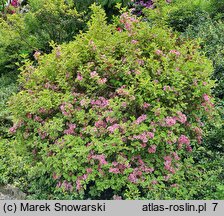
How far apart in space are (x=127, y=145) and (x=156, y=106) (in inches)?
16.3

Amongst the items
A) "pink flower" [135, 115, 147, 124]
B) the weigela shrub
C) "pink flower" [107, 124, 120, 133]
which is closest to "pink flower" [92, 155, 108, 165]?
the weigela shrub

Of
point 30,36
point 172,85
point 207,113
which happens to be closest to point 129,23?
point 172,85

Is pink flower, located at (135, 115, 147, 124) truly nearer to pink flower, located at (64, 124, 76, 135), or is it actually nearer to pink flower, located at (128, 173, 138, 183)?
pink flower, located at (128, 173, 138, 183)

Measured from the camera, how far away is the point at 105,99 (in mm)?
3275

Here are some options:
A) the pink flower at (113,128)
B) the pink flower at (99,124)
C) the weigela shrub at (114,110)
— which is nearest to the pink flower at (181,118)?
the weigela shrub at (114,110)

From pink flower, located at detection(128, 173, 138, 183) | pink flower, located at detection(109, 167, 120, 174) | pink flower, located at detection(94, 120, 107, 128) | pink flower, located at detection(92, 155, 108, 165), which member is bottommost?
pink flower, located at detection(128, 173, 138, 183)

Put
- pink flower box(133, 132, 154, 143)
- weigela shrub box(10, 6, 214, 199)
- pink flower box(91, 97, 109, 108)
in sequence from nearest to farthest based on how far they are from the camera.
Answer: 1. pink flower box(133, 132, 154, 143)
2. weigela shrub box(10, 6, 214, 199)
3. pink flower box(91, 97, 109, 108)

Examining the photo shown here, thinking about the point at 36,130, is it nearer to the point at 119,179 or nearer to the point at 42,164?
the point at 42,164

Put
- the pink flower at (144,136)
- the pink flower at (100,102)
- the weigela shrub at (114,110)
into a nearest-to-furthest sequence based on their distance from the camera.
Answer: the pink flower at (144,136) → the weigela shrub at (114,110) → the pink flower at (100,102)

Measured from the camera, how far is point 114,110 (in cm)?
309

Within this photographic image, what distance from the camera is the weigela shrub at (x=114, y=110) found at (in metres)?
3.09

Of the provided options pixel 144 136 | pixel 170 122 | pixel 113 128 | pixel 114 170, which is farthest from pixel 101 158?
pixel 170 122

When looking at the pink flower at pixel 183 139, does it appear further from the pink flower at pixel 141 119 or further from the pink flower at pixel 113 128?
the pink flower at pixel 113 128

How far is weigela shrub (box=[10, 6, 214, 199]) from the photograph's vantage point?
10.1 feet
